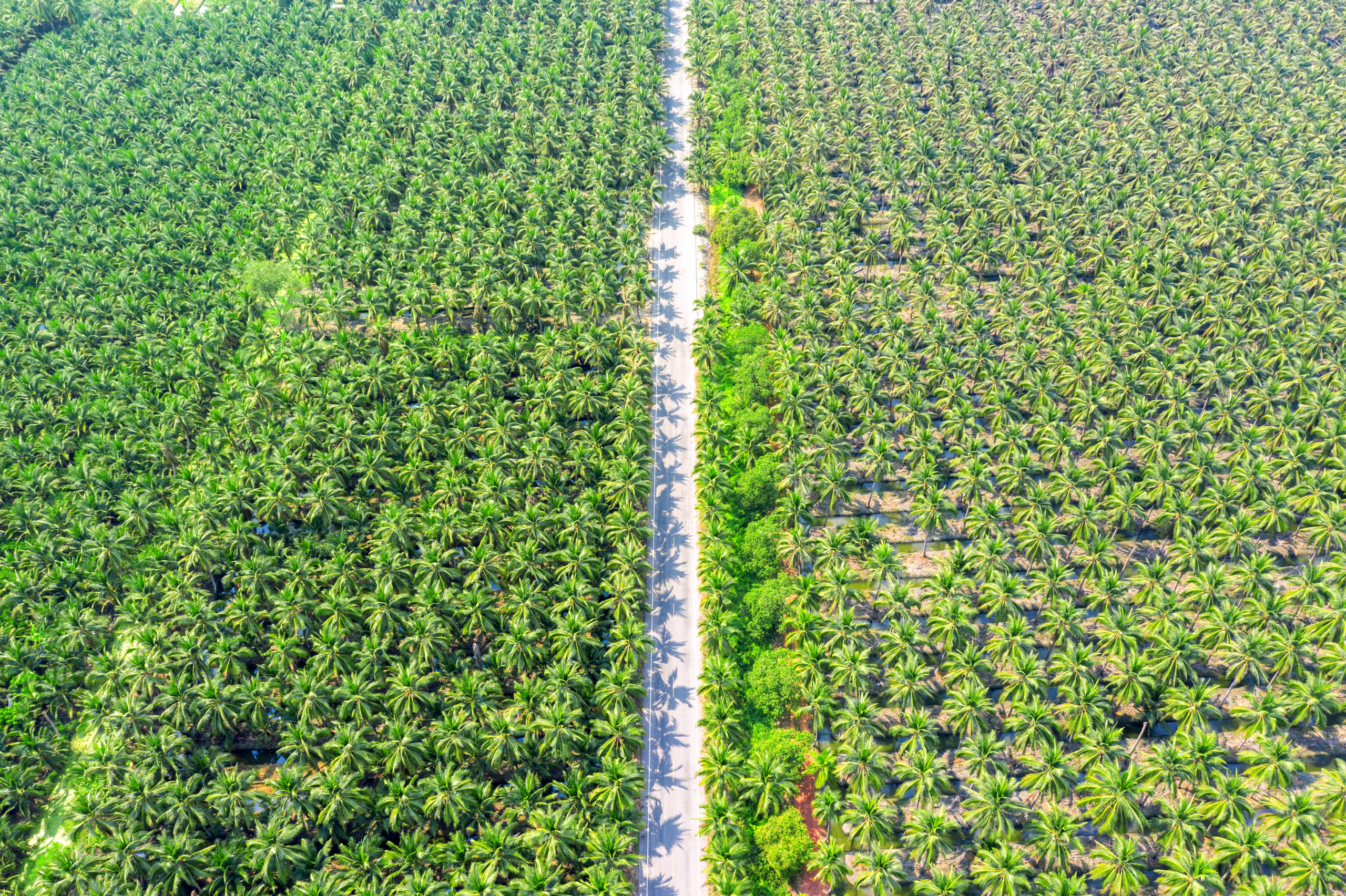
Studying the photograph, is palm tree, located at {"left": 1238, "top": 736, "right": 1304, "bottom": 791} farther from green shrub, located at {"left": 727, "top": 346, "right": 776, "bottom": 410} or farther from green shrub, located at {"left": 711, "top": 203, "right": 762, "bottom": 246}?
green shrub, located at {"left": 711, "top": 203, "right": 762, "bottom": 246}

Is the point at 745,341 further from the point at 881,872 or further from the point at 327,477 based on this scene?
the point at 881,872

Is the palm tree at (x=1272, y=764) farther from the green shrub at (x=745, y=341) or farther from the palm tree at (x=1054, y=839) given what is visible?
the green shrub at (x=745, y=341)

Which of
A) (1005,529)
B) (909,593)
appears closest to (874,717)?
(909,593)

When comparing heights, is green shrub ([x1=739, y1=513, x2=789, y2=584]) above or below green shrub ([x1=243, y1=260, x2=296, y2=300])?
below

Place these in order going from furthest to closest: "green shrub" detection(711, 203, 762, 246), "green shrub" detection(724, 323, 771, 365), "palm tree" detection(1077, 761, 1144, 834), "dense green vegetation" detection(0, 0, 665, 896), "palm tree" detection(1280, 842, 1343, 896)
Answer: "green shrub" detection(711, 203, 762, 246) < "green shrub" detection(724, 323, 771, 365) < "dense green vegetation" detection(0, 0, 665, 896) < "palm tree" detection(1077, 761, 1144, 834) < "palm tree" detection(1280, 842, 1343, 896)

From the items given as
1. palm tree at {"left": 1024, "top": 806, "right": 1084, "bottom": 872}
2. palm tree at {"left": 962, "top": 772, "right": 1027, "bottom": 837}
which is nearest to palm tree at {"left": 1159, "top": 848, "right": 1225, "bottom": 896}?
palm tree at {"left": 1024, "top": 806, "right": 1084, "bottom": 872}

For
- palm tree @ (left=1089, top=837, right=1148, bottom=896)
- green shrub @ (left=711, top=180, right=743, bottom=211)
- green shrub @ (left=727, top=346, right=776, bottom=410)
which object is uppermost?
green shrub @ (left=711, top=180, right=743, bottom=211)

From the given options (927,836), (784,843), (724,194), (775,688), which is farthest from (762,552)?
(724,194)

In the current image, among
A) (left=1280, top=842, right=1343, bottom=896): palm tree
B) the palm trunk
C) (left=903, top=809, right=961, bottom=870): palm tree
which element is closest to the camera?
(left=1280, top=842, right=1343, bottom=896): palm tree
